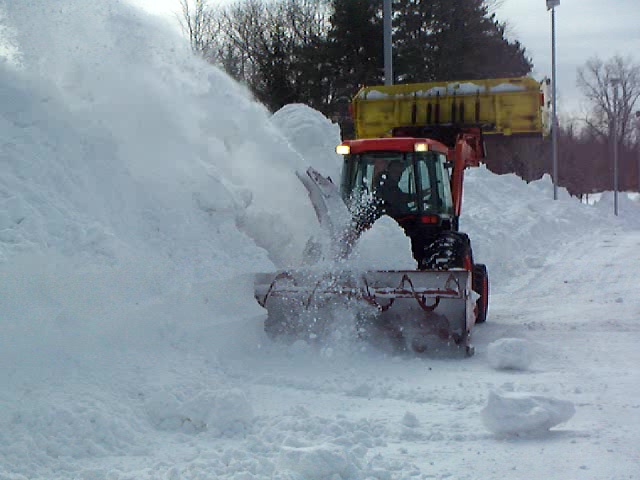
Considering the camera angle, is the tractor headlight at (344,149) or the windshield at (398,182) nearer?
the windshield at (398,182)

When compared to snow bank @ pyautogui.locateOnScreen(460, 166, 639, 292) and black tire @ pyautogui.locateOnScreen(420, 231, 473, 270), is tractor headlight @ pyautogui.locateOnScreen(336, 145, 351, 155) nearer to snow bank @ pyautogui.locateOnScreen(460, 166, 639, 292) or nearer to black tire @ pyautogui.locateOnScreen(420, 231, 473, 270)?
black tire @ pyautogui.locateOnScreen(420, 231, 473, 270)

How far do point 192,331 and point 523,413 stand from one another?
309cm

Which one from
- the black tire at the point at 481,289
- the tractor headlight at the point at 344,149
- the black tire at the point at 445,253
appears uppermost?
the tractor headlight at the point at 344,149

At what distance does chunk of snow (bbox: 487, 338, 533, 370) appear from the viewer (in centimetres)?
713

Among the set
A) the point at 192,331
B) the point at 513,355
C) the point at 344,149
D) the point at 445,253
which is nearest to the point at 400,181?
the point at 344,149

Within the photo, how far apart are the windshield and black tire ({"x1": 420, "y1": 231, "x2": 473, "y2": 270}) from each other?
14.1 inches

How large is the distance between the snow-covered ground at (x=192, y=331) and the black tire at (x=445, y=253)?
2.81 ft

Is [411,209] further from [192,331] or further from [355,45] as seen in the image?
[355,45]

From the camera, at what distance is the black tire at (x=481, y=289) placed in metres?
10.1

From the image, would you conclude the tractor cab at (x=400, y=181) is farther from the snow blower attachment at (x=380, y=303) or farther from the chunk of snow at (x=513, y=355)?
the chunk of snow at (x=513, y=355)

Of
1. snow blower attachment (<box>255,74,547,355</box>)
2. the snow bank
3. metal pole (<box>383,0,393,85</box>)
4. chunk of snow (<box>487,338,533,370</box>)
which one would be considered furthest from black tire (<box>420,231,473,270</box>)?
metal pole (<box>383,0,393,85</box>)

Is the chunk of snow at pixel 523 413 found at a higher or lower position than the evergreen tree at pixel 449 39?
lower

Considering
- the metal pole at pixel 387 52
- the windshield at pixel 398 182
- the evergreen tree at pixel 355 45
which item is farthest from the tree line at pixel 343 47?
the windshield at pixel 398 182

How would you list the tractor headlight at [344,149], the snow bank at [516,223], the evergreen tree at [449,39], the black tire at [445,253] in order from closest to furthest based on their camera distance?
the black tire at [445,253] → the tractor headlight at [344,149] → the snow bank at [516,223] → the evergreen tree at [449,39]
